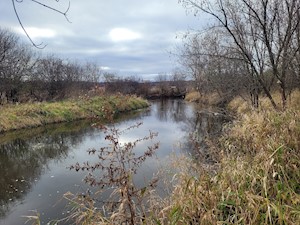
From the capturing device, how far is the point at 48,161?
9.85 meters

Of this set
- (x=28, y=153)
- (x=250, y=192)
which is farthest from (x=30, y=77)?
(x=250, y=192)

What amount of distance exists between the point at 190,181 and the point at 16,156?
8212mm

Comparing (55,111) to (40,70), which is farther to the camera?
(40,70)

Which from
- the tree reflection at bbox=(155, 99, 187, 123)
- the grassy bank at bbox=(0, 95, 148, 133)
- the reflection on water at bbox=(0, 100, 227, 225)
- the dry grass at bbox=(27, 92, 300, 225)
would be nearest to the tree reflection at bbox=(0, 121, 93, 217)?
the reflection on water at bbox=(0, 100, 227, 225)

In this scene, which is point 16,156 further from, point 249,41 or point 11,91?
point 11,91

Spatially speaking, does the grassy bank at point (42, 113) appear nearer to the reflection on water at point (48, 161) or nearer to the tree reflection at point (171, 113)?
the reflection on water at point (48, 161)

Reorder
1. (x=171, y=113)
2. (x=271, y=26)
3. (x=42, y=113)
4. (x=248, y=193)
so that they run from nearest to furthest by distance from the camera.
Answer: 1. (x=248, y=193)
2. (x=271, y=26)
3. (x=42, y=113)
4. (x=171, y=113)

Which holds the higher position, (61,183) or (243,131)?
(243,131)

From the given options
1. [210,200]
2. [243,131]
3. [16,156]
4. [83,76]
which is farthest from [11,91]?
[210,200]

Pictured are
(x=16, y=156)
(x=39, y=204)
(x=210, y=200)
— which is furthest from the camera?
(x=16, y=156)

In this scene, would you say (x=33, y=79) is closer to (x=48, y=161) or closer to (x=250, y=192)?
(x=48, y=161)

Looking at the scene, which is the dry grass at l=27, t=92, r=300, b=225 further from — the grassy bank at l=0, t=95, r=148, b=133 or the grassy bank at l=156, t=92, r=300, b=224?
the grassy bank at l=0, t=95, r=148, b=133

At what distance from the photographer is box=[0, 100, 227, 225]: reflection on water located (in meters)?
6.39

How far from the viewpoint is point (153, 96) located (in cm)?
4162
